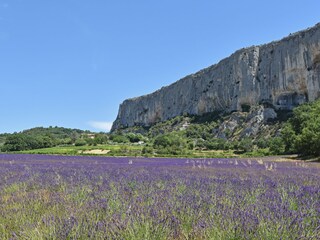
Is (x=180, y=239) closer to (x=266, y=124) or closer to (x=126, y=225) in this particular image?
(x=126, y=225)

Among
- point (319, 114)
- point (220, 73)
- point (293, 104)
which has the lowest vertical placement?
point (319, 114)

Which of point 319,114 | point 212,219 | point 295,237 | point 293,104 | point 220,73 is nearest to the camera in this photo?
point 295,237

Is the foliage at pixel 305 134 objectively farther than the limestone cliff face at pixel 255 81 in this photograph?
No

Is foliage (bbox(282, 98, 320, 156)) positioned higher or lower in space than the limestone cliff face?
lower

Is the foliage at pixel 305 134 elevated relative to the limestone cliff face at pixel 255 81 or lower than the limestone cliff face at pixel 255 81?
lower

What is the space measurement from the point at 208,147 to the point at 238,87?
3260cm

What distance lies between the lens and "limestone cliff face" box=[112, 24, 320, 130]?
71775mm

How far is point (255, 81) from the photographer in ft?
285

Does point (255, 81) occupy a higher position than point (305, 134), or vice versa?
point (255, 81)

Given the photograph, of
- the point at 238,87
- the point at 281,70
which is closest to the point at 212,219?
the point at 281,70

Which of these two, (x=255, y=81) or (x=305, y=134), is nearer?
(x=305, y=134)

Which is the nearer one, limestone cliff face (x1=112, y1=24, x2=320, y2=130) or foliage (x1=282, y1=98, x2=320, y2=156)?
foliage (x1=282, y1=98, x2=320, y2=156)

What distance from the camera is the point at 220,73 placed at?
101312 millimetres

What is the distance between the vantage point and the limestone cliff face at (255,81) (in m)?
71.8
